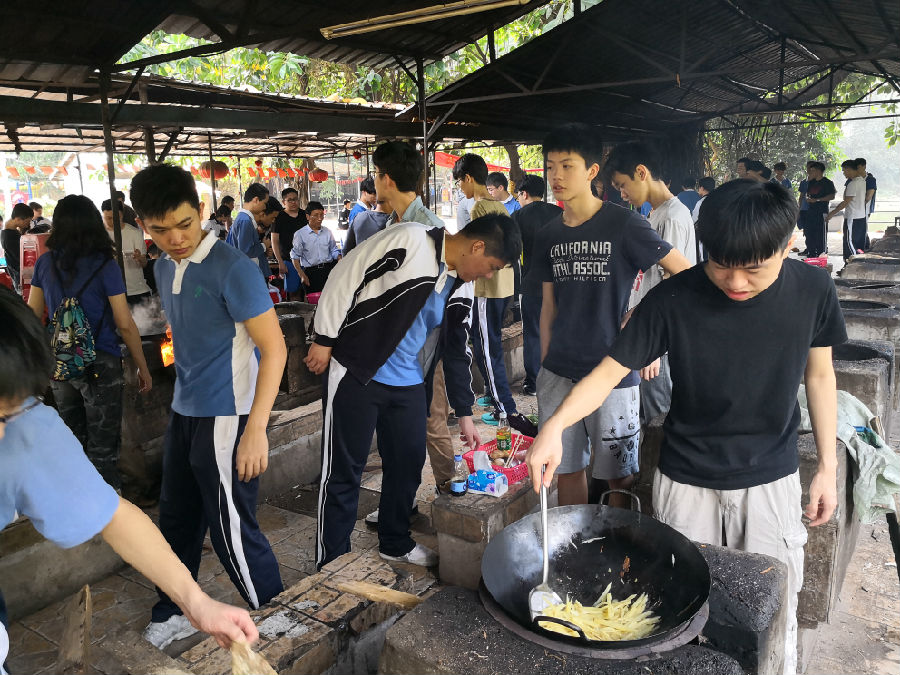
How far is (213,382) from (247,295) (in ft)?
1.29

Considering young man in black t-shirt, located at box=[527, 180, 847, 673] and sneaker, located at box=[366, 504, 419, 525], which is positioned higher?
young man in black t-shirt, located at box=[527, 180, 847, 673]

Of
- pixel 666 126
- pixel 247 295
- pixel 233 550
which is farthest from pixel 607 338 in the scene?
pixel 666 126

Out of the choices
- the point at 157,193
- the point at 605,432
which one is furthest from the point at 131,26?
the point at 605,432

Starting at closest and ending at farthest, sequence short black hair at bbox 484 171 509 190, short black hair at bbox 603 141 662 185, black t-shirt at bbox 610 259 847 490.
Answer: black t-shirt at bbox 610 259 847 490, short black hair at bbox 603 141 662 185, short black hair at bbox 484 171 509 190

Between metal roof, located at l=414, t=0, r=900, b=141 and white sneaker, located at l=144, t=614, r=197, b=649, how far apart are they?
293 inches

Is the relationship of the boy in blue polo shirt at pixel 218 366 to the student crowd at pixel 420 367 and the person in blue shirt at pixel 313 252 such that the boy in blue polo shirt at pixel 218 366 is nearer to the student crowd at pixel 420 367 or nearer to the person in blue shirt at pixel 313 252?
the student crowd at pixel 420 367

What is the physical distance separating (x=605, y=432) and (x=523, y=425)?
5.69 feet

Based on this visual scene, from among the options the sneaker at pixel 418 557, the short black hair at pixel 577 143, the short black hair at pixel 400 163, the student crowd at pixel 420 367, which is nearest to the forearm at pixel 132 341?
the student crowd at pixel 420 367

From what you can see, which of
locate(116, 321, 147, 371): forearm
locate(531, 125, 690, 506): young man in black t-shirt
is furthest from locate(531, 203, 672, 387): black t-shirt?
locate(116, 321, 147, 371): forearm

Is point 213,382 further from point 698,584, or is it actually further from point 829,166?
point 829,166

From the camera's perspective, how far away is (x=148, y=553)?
1.50 m

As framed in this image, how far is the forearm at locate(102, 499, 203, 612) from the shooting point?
1479 mm

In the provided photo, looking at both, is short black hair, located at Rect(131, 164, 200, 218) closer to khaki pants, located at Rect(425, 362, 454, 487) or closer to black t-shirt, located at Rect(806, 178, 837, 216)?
khaki pants, located at Rect(425, 362, 454, 487)

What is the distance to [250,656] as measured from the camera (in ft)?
4.73
